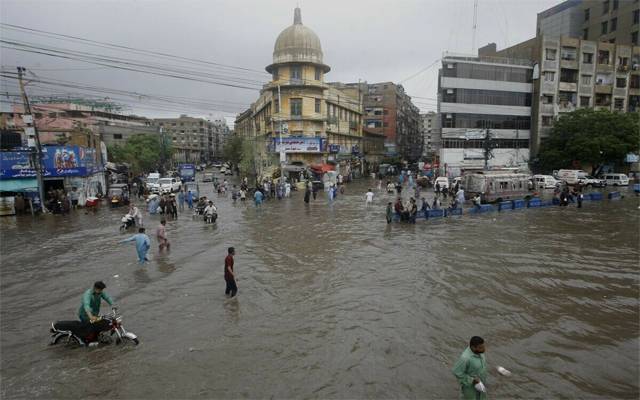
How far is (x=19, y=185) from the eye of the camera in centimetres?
2520

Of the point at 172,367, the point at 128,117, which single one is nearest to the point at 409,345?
the point at 172,367

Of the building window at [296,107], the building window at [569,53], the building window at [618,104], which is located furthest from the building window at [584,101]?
the building window at [296,107]

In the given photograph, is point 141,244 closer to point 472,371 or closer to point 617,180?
point 472,371

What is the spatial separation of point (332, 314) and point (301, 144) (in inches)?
1526

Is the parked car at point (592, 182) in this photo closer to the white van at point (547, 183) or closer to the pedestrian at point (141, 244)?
the white van at point (547, 183)

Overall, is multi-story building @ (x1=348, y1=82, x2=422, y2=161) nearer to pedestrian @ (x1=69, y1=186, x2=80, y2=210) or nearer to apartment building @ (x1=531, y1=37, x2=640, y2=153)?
apartment building @ (x1=531, y1=37, x2=640, y2=153)

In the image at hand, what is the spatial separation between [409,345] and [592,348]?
344 cm

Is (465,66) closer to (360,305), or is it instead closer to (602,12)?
(602,12)

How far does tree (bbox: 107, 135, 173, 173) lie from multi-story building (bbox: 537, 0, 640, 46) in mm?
59518

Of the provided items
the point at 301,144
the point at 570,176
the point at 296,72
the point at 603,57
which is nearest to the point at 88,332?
the point at 301,144

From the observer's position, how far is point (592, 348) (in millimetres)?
7531

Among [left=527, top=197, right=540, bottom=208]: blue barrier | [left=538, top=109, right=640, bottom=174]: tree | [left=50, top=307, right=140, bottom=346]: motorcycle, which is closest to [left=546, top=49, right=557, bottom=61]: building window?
[left=538, top=109, right=640, bottom=174]: tree

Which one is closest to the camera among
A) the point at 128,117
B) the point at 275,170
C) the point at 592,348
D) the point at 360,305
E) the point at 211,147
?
the point at 592,348

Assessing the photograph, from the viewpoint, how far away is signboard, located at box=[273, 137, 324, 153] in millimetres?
46375
